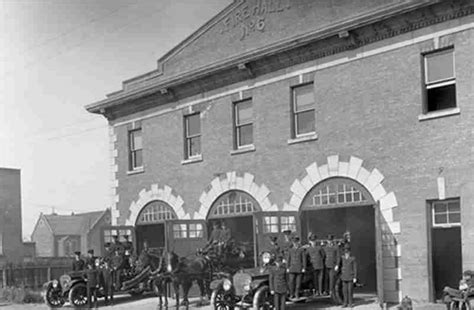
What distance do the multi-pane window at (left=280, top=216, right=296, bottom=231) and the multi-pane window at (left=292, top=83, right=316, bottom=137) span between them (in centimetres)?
246

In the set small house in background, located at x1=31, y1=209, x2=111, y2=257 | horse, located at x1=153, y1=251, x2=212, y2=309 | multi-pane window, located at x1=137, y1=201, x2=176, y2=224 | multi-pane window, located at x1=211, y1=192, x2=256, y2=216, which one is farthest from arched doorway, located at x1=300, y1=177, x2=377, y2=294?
small house in background, located at x1=31, y1=209, x2=111, y2=257

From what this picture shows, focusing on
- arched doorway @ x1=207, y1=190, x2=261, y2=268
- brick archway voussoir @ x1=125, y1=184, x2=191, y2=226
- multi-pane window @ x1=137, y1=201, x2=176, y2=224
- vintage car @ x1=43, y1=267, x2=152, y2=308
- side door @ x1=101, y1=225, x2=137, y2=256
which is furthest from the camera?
multi-pane window @ x1=137, y1=201, x2=176, y2=224

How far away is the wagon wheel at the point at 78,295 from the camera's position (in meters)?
20.8

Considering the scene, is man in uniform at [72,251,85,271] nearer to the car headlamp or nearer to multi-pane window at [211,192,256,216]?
multi-pane window at [211,192,256,216]

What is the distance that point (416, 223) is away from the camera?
55.4 feet

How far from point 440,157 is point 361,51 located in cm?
369

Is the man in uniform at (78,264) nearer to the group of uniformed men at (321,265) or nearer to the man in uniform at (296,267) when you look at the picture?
the group of uniformed men at (321,265)

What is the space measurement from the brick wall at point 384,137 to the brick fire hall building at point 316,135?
35 mm

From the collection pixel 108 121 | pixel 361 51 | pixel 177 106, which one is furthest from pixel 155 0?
pixel 108 121

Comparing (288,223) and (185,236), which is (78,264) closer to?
(185,236)

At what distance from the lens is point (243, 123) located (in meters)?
22.2

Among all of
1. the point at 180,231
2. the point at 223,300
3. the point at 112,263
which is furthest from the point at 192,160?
the point at 223,300

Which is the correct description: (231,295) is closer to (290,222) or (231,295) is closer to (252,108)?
(290,222)

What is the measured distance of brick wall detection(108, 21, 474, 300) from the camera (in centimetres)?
1606
